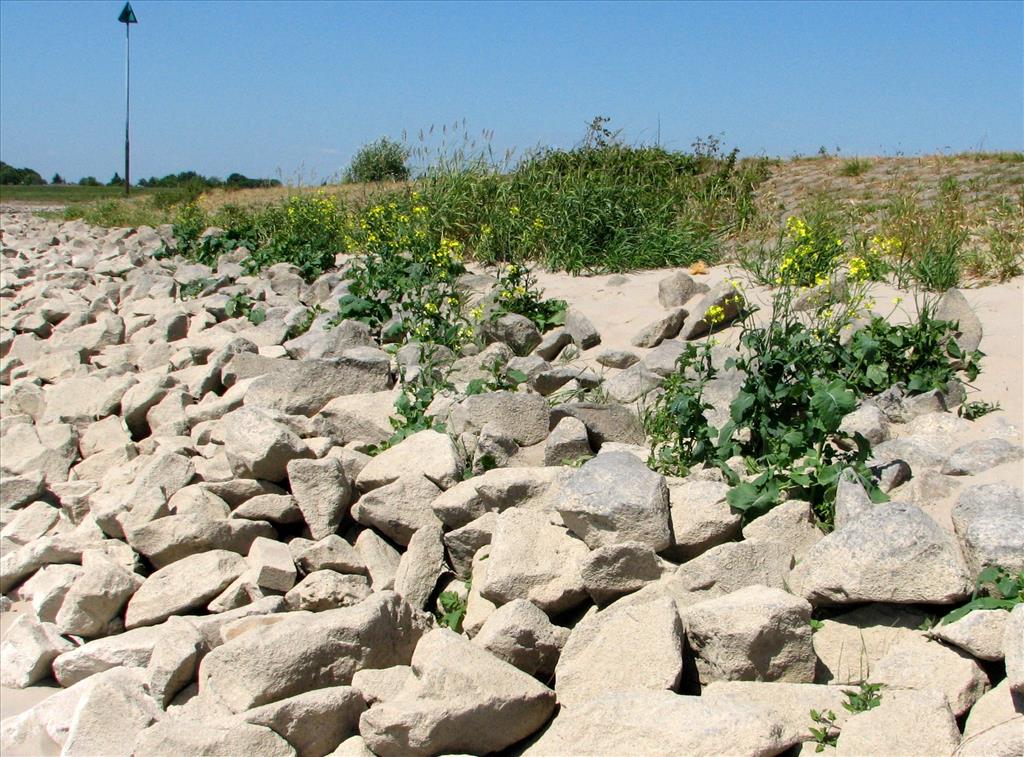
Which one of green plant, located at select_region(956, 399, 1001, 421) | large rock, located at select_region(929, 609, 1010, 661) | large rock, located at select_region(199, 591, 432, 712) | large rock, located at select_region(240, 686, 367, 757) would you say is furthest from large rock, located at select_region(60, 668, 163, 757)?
green plant, located at select_region(956, 399, 1001, 421)

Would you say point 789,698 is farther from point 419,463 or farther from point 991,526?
point 419,463

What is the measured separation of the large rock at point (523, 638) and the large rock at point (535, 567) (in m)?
0.09

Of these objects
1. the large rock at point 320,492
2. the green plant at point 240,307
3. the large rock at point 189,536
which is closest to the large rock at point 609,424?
the large rock at point 320,492

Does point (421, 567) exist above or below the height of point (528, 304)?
below

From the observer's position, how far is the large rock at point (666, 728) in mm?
2506

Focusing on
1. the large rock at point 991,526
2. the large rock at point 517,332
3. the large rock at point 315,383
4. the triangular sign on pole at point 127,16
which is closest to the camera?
the large rock at point 991,526

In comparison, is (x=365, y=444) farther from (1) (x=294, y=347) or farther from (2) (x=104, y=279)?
(2) (x=104, y=279)

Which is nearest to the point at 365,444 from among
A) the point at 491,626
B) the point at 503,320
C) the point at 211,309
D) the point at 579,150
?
the point at 503,320

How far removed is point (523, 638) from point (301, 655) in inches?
26.3

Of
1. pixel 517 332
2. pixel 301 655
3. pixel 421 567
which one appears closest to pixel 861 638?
pixel 421 567

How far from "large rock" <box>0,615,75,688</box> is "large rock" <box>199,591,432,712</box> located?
757mm

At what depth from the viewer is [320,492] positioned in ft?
14.0

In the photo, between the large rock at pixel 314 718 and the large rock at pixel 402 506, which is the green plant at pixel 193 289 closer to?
the large rock at pixel 402 506

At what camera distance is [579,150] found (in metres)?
9.18
